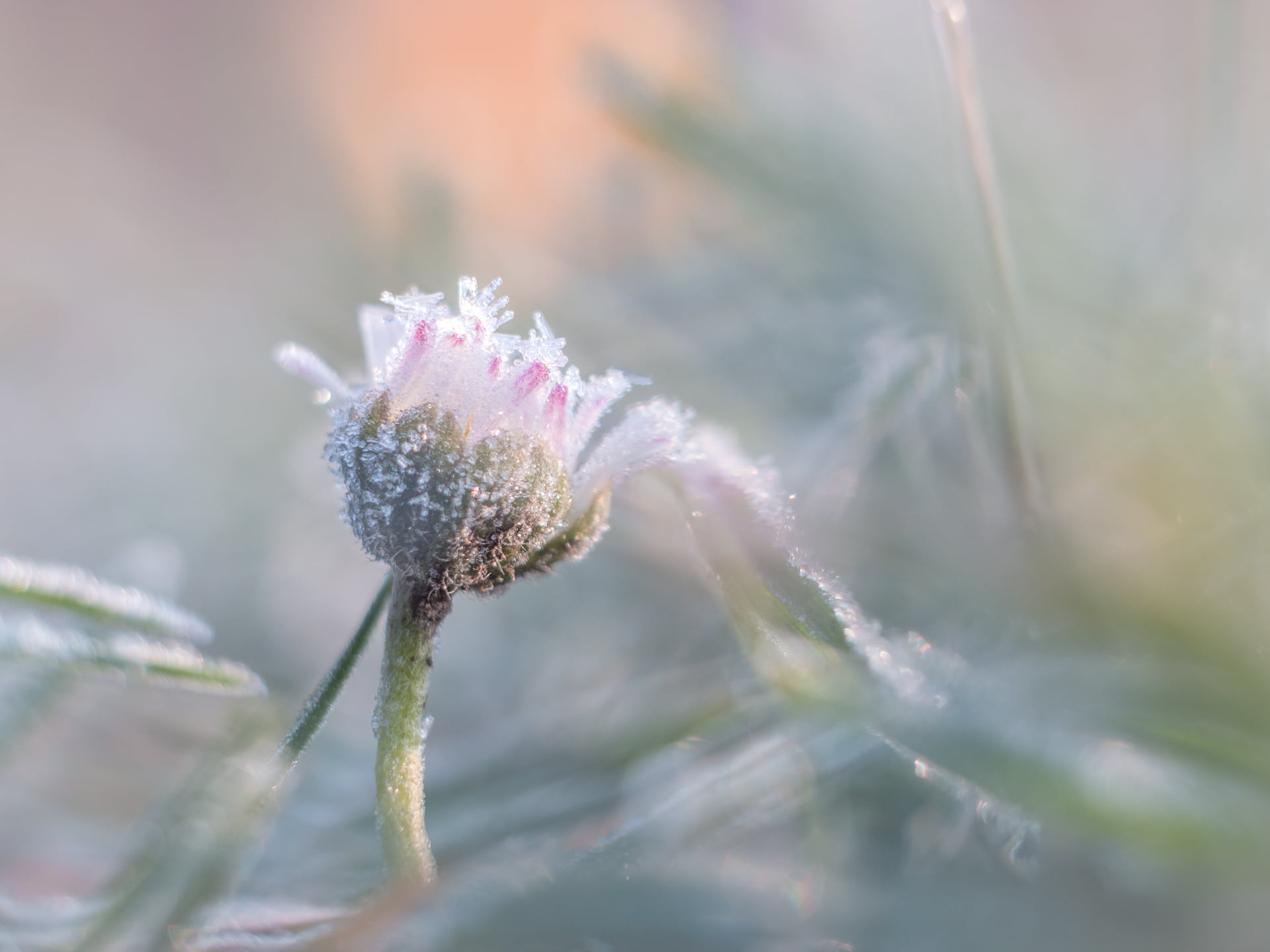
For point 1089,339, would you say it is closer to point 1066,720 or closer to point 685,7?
point 1066,720

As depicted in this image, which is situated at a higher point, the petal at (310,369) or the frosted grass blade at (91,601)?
the petal at (310,369)

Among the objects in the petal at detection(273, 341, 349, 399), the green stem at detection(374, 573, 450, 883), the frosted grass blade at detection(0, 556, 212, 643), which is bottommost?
the green stem at detection(374, 573, 450, 883)

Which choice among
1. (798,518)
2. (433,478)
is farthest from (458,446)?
(798,518)

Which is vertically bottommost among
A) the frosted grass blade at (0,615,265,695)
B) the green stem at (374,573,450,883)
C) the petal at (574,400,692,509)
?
the green stem at (374,573,450,883)

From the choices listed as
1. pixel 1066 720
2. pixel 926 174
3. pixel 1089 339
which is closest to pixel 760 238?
pixel 926 174

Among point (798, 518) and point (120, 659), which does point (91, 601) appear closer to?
point (120, 659)

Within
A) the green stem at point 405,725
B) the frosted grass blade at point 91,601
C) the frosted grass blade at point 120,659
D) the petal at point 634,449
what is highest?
the petal at point 634,449

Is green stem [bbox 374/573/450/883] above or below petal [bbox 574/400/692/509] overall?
below
